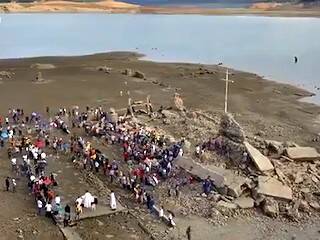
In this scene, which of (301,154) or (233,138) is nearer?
(301,154)

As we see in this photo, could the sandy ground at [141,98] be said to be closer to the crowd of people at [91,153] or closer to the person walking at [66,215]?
the person walking at [66,215]

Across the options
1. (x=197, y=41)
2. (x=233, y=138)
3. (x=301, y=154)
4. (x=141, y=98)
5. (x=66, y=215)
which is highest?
(x=233, y=138)

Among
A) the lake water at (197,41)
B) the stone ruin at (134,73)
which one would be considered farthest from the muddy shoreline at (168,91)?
the lake water at (197,41)

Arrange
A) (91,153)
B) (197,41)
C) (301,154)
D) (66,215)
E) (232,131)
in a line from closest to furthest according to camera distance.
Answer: (66,215) < (301,154) < (91,153) < (232,131) < (197,41)

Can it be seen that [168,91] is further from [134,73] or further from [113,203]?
[113,203]

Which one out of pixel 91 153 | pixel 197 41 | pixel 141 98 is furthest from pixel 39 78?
pixel 197 41

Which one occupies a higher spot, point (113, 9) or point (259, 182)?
point (259, 182)
